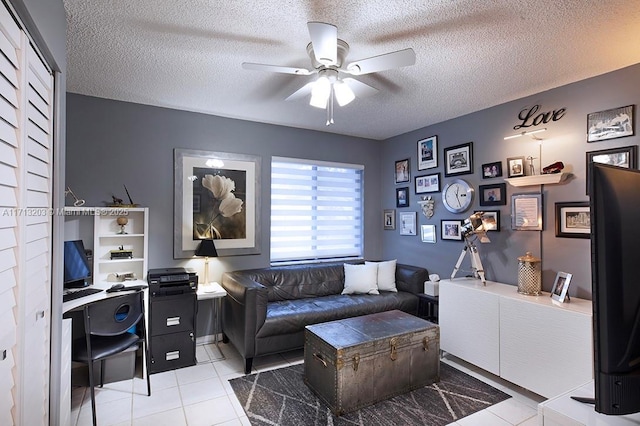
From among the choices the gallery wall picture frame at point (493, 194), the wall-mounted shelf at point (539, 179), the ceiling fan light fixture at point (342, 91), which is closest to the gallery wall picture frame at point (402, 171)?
the gallery wall picture frame at point (493, 194)

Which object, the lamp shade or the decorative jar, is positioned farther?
the lamp shade

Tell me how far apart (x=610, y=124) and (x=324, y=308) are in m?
2.91

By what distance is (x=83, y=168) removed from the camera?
10.2 feet

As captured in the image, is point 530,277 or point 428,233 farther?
point 428,233

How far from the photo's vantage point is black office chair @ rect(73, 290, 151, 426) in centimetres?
214

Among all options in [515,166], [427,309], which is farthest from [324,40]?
[427,309]

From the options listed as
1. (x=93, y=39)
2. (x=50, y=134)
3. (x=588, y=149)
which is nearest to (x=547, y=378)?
Result: (x=588, y=149)

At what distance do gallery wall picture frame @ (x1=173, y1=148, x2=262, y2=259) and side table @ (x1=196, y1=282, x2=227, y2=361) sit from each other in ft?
1.37

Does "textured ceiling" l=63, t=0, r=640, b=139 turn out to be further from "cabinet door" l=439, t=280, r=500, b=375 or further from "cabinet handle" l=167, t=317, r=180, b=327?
"cabinet handle" l=167, t=317, r=180, b=327

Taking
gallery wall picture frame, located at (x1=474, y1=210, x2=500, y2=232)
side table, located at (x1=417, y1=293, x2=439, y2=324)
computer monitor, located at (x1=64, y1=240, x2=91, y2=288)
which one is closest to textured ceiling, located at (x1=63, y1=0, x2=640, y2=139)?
gallery wall picture frame, located at (x1=474, y1=210, x2=500, y2=232)

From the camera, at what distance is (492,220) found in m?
3.26

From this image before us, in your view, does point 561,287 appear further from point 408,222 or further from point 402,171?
point 402,171

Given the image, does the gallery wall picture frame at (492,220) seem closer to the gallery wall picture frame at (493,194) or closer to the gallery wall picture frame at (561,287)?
the gallery wall picture frame at (493,194)

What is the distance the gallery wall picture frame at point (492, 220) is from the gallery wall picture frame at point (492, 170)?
38 centimetres
